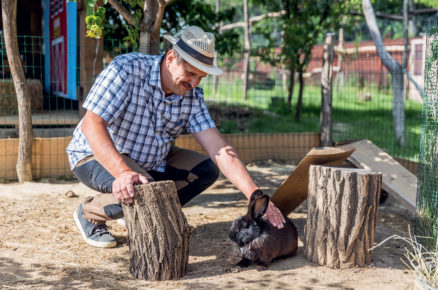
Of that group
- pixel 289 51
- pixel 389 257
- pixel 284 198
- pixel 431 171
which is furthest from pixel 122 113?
pixel 289 51

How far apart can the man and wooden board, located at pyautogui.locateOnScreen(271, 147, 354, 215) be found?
1.79 feet

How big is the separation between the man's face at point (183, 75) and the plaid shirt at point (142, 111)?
0.52 feet

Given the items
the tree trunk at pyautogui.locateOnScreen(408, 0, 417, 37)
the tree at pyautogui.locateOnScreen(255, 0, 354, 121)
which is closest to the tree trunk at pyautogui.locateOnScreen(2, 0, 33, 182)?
the tree at pyautogui.locateOnScreen(255, 0, 354, 121)

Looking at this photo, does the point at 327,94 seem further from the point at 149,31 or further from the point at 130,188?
the point at 130,188

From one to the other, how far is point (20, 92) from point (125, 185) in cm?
355

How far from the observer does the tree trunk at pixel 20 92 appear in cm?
607

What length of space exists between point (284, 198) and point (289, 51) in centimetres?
610

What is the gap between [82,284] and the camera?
353cm

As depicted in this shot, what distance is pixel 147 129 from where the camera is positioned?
4125mm

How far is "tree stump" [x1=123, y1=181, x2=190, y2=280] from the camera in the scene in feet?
11.4


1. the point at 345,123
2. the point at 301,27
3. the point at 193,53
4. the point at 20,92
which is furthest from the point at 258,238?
the point at 345,123

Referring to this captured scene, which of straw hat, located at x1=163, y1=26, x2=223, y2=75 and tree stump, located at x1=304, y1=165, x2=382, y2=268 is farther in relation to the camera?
tree stump, located at x1=304, y1=165, x2=382, y2=268

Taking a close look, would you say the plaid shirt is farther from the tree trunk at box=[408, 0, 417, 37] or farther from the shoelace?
the tree trunk at box=[408, 0, 417, 37]

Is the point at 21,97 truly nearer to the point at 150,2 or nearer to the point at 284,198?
the point at 150,2
